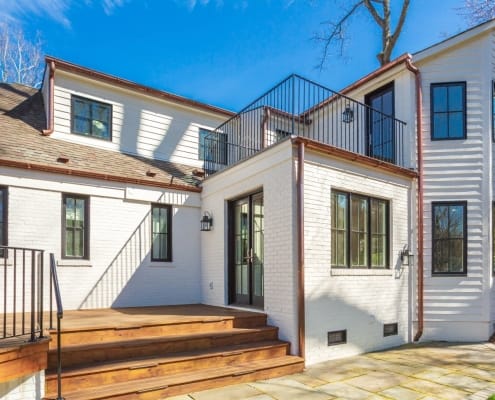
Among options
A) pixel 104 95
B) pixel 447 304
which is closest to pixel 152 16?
pixel 104 95

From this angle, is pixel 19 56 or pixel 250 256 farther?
pixel 19 56

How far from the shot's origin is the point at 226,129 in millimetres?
11180

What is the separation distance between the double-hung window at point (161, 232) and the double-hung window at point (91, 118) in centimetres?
228

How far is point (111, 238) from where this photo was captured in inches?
311

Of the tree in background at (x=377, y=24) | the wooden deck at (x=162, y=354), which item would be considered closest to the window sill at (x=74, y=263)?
the wooden deck at (x=162, y=354)

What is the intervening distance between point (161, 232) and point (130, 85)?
12.5 ft

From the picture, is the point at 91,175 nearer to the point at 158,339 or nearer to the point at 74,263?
the point at 74,263

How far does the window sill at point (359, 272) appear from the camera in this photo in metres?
6.50

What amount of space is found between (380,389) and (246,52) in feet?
38.6

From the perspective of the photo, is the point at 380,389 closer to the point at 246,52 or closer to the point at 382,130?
the point at 382,130

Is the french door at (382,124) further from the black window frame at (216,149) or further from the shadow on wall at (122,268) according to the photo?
the shadow on wall at (122,268)

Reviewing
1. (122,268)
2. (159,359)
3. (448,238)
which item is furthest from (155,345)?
(448,238)

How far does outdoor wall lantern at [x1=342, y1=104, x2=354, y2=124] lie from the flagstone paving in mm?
5143

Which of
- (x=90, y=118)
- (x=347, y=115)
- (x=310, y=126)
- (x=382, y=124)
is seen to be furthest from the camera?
(x=310, y=126)
